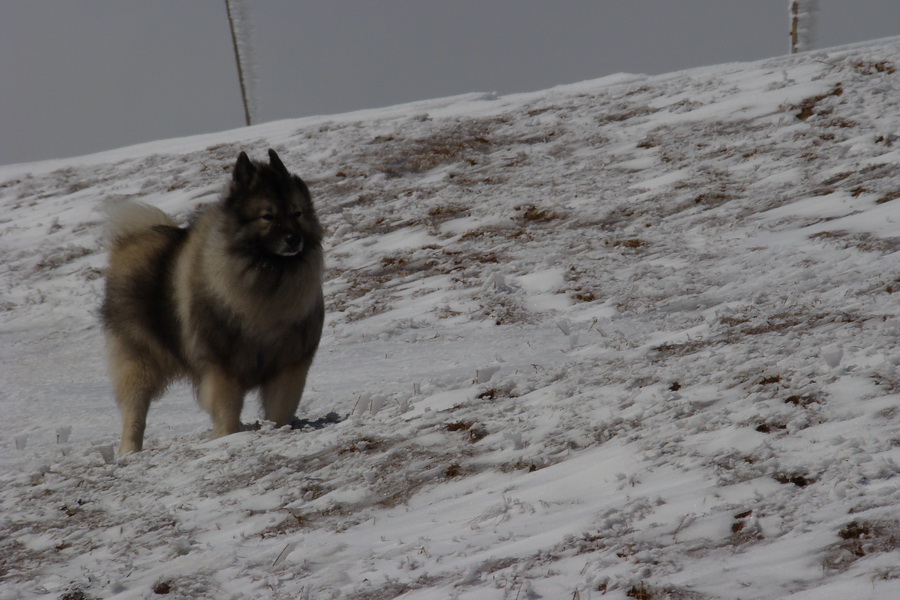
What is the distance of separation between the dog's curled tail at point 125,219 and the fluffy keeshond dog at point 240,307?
2.50ft

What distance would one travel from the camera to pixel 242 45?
27.5 metres

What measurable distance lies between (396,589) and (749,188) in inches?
319

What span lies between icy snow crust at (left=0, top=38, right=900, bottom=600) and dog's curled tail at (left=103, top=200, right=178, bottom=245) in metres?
1.64

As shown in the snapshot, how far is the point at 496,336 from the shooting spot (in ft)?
24.9

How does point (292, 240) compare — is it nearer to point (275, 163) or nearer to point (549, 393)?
point (275, 163)

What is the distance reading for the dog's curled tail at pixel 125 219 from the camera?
7.19m

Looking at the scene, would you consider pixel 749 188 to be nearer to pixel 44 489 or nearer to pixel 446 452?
pixel 446 452

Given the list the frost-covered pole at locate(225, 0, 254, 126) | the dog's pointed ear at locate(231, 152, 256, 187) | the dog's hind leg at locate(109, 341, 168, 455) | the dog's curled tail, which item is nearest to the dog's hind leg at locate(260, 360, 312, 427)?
the dog's hind leg at locate(109, 341, 168, 455)

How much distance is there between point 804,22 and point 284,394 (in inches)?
714

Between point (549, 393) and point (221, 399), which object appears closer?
point (549, 393)

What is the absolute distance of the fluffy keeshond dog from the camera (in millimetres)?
6152

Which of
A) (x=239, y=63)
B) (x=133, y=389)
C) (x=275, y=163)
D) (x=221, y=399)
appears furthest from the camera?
(x=239, y=63)

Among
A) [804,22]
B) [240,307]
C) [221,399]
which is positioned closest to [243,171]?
[240,307]

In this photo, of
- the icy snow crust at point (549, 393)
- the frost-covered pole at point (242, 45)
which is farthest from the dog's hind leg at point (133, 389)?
the frost-covered pole at point (242, 45)
